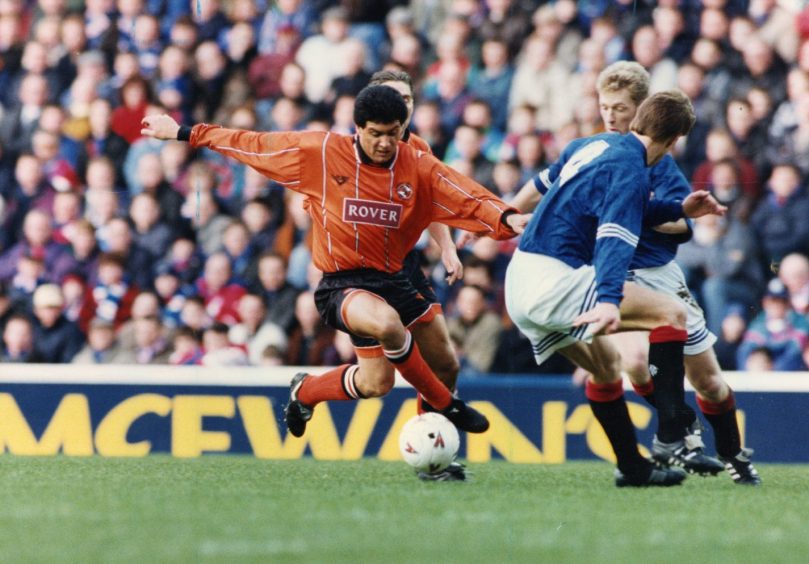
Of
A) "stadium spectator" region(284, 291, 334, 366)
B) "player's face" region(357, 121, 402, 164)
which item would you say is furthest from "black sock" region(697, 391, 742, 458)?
"stadium spectator" region(284, 291, 334, 366)

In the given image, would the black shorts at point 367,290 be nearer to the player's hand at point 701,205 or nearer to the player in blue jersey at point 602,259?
the player in blue jersey at point 602,259

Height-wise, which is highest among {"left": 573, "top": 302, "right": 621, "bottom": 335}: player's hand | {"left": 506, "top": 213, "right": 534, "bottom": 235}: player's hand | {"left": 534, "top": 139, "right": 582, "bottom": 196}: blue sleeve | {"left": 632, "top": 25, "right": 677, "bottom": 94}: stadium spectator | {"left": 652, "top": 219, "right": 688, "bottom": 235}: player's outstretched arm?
{"left": 632, "top": 25, "right": 677, "bottom": 94}: stadium spectator

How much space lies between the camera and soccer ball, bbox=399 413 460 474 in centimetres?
591

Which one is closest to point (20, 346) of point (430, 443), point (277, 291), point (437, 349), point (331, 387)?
point (277, 291)

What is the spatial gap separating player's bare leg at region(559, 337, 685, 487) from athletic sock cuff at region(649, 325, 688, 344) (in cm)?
18

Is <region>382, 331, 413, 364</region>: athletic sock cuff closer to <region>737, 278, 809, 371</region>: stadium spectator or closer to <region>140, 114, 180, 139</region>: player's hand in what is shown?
<region>140, 114, 180, 139</region>: player's hand

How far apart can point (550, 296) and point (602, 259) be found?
0.39m

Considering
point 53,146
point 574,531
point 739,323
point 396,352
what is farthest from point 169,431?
point 574,531

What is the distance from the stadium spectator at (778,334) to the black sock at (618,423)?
2431 mm

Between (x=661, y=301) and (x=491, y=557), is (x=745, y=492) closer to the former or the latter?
(x=661, y=301)

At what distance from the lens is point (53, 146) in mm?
8867

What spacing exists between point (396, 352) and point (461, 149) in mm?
2585

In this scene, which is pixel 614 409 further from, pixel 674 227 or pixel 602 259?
pixel 674 227

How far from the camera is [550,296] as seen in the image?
5395 mm
